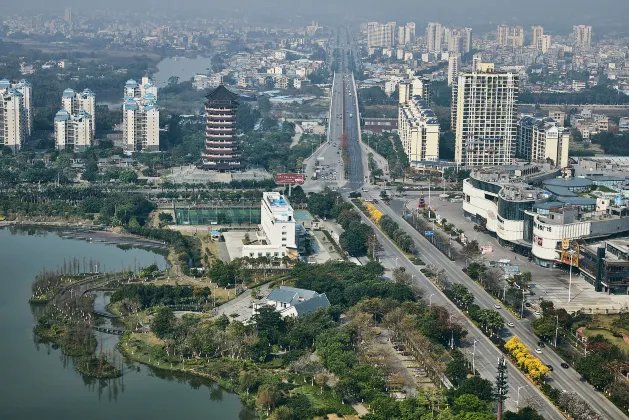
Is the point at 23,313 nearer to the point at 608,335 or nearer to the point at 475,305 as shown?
the point at 475,305

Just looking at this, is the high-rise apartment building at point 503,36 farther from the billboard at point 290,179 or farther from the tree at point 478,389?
the tree at point 478,389

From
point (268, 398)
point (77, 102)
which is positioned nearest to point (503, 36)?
point (77, 102)

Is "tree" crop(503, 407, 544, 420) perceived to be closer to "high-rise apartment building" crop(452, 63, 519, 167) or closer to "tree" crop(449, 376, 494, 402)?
"tree" crop(449, 376, 494, 402)

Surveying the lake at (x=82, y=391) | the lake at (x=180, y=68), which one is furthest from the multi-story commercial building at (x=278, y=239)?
the lake at (x=180, y=68)

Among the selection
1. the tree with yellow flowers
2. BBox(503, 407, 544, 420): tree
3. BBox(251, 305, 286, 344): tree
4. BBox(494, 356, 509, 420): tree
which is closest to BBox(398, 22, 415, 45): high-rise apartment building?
BBox(251, 305, 286, 344): tree

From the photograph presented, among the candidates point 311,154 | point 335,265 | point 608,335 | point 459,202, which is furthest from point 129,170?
point 608,335

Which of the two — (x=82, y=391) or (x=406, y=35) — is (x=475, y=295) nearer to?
(x=82, y=391)
